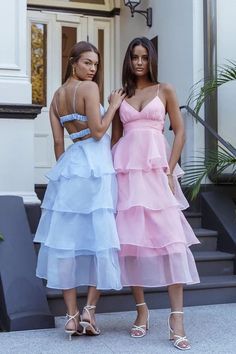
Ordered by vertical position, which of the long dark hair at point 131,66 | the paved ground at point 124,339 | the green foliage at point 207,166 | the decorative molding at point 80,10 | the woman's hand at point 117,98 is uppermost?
the decorative molding at point 80,10

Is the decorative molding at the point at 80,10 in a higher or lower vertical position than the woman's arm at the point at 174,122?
higher

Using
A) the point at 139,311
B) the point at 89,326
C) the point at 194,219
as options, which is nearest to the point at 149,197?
the point at 139,311

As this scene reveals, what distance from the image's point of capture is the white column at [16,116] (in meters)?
5.00

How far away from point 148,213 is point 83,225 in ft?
1.33

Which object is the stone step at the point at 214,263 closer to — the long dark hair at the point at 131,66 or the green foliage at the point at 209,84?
the green foliage at the point at 209,84

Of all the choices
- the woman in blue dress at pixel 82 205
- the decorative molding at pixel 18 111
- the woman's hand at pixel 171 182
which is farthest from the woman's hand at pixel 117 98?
the decorative molding at pixel 18 111

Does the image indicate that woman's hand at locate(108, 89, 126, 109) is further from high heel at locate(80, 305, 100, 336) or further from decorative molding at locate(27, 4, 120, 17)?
decorative molding at locate(27, 4, 120, 17)

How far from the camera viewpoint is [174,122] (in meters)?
3.60

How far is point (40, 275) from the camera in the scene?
140 inches

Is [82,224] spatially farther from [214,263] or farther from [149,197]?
[214,263]

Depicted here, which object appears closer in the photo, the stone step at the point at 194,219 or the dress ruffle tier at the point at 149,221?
the dress ruffle tier at the point at 149,221

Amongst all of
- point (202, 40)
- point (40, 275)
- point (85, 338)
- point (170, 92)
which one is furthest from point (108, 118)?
point (202, 40)

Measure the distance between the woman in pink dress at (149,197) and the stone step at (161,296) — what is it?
2.20 ft

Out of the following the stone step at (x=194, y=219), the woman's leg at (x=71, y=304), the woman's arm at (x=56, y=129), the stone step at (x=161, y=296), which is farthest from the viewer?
the stone step at (x=194, y=219)
